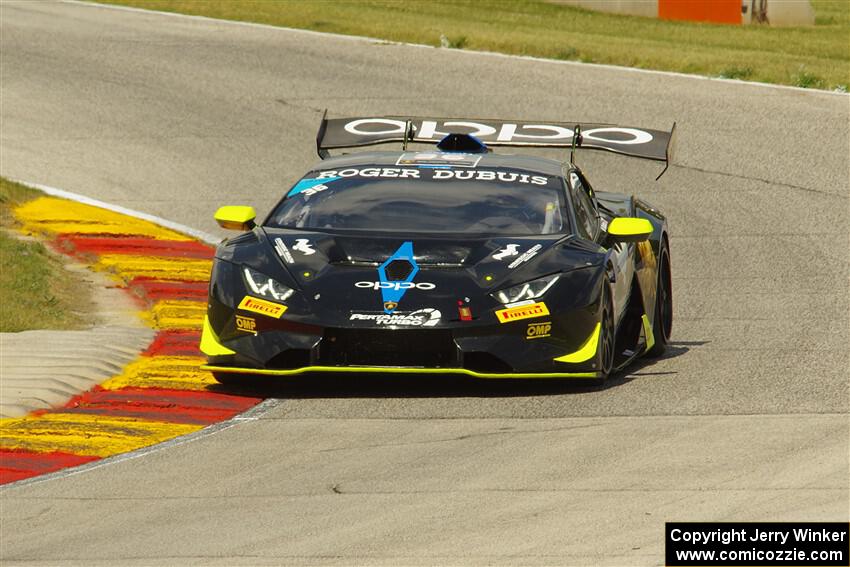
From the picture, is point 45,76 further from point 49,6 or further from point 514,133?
point 514,133

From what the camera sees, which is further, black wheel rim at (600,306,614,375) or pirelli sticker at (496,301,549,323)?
black wheel rim at (600,306,614,375)

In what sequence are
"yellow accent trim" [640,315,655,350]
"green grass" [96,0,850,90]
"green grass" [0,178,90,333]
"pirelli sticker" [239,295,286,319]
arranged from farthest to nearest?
"green grass" [96,0,850,90] → "green grass" [0,178,90,333] → "yellow accent trim" [640,315,655,350] → "pirelli sticker" [239,295,286,319]

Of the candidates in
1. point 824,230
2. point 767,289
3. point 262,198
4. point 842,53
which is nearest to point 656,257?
point 767,289

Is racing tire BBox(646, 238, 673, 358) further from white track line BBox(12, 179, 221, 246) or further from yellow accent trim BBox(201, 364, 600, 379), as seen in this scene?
white track line BBox(12, 179, 221, 246)

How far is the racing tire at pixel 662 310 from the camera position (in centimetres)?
1022

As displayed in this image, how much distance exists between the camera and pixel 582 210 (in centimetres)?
984

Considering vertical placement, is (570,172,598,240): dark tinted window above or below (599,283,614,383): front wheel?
above

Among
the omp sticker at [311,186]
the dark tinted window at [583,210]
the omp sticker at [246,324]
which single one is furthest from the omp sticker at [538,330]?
the omp sticker at [311,186]

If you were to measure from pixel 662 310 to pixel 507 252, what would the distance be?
6.82ft

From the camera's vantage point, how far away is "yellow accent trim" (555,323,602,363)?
8.59 meters

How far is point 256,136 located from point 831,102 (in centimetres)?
677

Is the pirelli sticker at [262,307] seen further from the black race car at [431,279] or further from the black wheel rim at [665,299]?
the black wheel rim at [665,299]

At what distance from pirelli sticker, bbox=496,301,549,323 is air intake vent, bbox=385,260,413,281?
0.54 meters

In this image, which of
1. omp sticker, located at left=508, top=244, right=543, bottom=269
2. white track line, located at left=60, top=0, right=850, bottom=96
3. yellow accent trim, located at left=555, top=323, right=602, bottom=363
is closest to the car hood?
omp sticker, located at left=508, top=244, right=543, bottom=269
